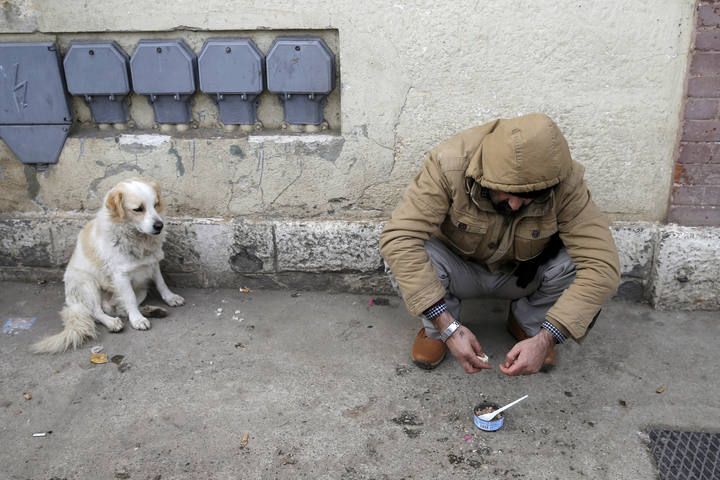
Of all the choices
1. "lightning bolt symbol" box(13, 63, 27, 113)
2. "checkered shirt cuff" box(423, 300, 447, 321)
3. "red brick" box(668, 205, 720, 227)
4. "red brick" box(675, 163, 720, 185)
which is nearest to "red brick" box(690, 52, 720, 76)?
"red brick" box(675, 163, 720, 185)

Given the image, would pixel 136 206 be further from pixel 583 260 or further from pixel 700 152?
pixel 700 152

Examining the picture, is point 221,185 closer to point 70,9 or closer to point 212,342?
point 212,342

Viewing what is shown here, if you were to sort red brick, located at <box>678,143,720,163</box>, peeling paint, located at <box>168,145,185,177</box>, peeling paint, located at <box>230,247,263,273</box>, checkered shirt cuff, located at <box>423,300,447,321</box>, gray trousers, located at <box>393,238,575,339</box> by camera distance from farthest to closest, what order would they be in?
peeling paint, located at <box>230,247,263,273</box>
peeling paint, located at <box>168,145,185,177</box>
red brick, located at <box>678,143,720,163</box>
gray trousers, located at <box>393,238,575,339</box>
checkered shirt cuff, located at <box>423,300,447,321</box>

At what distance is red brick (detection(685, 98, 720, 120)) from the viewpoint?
10.4ft

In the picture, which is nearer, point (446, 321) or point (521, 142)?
point (521, 142)

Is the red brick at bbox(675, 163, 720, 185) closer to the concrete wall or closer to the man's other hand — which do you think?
the concrete wall

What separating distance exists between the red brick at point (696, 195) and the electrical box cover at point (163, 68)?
2737mm

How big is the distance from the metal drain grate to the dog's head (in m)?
2.57

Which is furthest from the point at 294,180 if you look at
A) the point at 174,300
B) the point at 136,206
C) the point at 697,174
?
the point at 697,174

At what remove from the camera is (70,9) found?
11.2 feet

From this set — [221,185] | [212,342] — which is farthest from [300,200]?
[212,342]

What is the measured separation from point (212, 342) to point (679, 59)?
2840 mm

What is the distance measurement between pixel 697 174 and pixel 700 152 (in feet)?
0.39

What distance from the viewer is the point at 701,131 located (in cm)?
323
